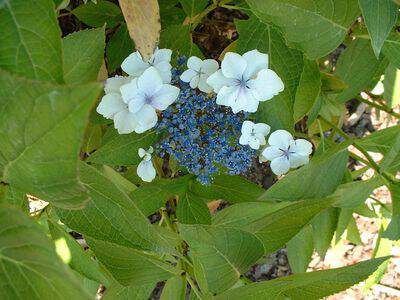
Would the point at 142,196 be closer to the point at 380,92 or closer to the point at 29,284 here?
the point at 29,284

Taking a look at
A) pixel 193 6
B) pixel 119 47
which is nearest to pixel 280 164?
pixel 193 6

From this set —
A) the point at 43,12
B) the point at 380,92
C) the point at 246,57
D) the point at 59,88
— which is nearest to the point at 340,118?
the point at 380,92

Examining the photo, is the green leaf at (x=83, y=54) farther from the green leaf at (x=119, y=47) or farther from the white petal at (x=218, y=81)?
the green leaf at (x=119, y=47)

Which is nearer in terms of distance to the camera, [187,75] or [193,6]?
[187,75]

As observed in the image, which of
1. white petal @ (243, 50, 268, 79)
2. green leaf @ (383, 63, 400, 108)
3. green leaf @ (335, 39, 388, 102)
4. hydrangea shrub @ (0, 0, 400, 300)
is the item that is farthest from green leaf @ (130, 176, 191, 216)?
green leaf @ (383, 63, 400, 108)

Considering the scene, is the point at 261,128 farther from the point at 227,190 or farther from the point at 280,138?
the point at 227,190

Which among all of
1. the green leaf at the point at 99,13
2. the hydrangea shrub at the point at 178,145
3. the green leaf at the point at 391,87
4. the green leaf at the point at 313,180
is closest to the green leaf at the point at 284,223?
the hydrangea shrub at the point at 178,145
